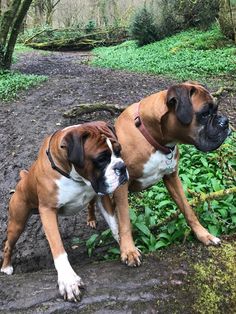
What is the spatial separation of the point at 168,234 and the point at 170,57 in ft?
40.0

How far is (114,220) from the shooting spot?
3.96 m

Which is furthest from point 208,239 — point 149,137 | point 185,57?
point 185,57

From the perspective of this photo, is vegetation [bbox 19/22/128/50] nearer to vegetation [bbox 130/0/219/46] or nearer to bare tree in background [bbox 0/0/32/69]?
vegetation [bbox 130/0/219/46]

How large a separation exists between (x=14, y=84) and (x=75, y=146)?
8406 millimetres

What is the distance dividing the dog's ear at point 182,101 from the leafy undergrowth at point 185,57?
27.1ft

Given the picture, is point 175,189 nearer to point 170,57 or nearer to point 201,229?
point 201,229

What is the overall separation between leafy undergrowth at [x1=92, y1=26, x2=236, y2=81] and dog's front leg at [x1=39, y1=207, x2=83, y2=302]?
8.71 meters

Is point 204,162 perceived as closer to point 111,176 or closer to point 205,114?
point 205,114

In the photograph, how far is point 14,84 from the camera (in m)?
11.2

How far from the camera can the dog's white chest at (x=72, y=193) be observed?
3.61 m

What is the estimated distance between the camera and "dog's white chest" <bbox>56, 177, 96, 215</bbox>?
3607mm

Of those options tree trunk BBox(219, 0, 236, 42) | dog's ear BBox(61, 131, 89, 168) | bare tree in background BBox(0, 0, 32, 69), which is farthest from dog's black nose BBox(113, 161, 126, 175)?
tree trunk BBox(219, 0, 236, 42)

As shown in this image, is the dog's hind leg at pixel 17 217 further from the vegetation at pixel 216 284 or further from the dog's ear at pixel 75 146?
the vegetation at pixel 216 284

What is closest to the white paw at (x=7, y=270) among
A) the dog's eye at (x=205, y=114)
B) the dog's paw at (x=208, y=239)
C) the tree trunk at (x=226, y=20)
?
the dog's paw at (x=208, y=239)
